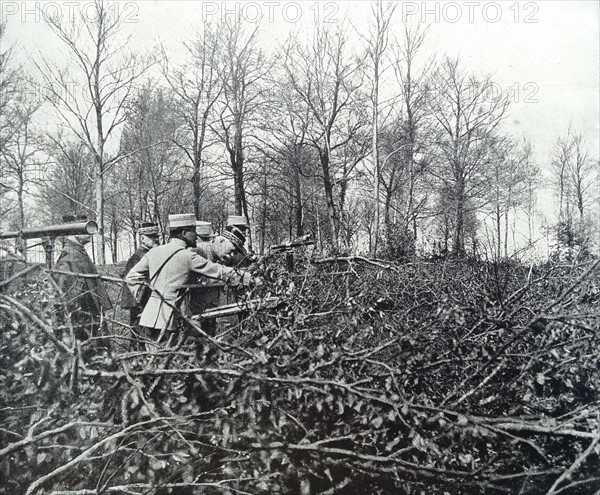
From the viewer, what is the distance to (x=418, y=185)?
31250 mm

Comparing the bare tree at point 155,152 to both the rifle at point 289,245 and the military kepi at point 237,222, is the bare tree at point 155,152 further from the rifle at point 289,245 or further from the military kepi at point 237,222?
the rifle at point 289,245

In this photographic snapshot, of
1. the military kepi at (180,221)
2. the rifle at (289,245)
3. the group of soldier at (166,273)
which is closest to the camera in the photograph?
the rifle at (289,245)

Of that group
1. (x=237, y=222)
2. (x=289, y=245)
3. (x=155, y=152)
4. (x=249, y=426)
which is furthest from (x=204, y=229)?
(x=155, y=152)

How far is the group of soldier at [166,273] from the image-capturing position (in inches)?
134

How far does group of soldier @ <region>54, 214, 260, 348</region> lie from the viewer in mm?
3402

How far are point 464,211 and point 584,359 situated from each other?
2720 cm

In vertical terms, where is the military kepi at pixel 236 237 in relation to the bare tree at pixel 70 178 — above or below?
below

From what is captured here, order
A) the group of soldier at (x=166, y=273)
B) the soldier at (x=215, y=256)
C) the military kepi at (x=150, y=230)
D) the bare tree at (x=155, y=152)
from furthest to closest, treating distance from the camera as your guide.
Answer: the bare tree at (x=155, y=152) < the military kepi at (x=150, y=230) < the soldier at (x=215, y=256) < the group of soldier at (x=166, y=273)

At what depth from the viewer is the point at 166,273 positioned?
4.25 meters

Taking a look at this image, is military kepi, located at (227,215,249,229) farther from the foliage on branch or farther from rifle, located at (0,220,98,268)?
the foliage on branch

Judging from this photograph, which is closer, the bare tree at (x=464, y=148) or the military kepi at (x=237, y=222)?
the military kepi at (x=237, y=222)

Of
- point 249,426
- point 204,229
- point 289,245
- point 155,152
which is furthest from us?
point 155,152

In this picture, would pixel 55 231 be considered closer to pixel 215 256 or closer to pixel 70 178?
pixel 215 256

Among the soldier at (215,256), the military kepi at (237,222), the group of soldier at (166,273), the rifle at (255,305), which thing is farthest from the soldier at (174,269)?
the military kepi at (237,222)
